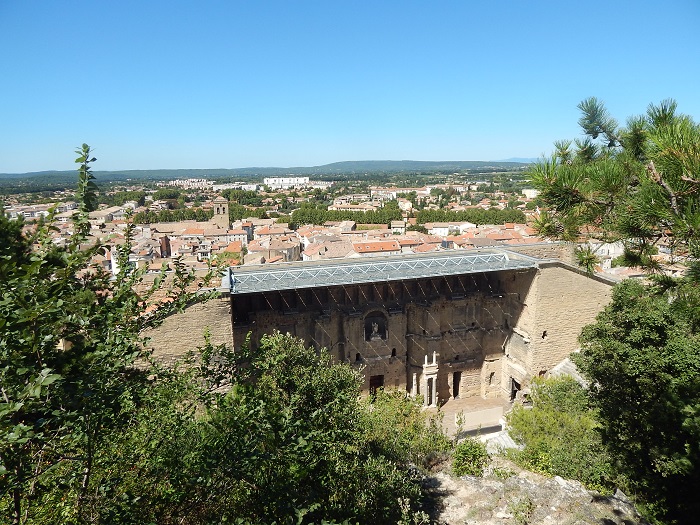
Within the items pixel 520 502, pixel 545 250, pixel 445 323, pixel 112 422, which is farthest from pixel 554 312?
pixel 112 422

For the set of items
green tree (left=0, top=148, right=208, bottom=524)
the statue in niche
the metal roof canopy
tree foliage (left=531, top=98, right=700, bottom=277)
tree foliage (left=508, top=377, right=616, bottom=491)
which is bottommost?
tree foliage (left=508, top=377, right=616, bottom=491)

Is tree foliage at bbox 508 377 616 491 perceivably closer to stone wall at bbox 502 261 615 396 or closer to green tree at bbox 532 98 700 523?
green tree at bbox 532 98 700 523

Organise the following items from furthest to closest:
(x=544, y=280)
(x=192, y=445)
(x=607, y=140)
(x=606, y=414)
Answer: (x=544, y=280) → (x=606, y=414) → (x=607, y=140) → (x=192, y=445)

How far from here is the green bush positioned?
35.3 ft

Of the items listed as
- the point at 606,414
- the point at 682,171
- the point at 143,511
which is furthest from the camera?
the point at 606,414

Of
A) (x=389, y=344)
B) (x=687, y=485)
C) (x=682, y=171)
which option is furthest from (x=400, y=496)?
(x=389, y=344)

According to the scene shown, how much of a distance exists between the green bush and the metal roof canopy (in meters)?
6.45

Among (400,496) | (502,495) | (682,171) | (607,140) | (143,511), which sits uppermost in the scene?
(607,140)

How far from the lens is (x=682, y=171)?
3576 millimetres

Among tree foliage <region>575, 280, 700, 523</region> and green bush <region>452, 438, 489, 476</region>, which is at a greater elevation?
tree foliage <region>575, 280, 700, 523</region>

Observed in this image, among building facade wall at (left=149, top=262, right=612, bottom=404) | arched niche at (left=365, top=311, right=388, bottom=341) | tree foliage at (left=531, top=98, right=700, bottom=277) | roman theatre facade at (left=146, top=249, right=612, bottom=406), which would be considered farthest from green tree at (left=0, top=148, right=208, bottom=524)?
arched niche at (left=365, top=311, right=388, bottom=341)

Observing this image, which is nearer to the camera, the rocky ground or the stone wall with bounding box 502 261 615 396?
the rocky ground

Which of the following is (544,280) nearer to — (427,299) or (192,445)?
(427,299)

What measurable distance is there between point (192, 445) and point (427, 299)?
537 inches
